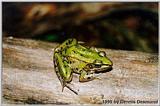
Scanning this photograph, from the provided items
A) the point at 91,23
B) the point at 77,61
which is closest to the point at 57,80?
the point at 77,61

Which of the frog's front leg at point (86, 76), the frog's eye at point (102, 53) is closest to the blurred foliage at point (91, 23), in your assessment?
the frog's eye at point (102, 53)

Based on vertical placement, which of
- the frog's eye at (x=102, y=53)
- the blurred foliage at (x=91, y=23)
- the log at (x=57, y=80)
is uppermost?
the blurred foliage at (x=91, y=23)

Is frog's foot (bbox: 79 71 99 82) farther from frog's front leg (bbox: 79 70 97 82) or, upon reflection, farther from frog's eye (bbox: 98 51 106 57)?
frog's eye (bbox: 98 51 106 57)

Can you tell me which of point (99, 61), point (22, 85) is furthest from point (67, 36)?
point (22, 85)

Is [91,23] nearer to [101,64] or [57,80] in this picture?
[101,64]

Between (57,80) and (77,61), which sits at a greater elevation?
(77,61)

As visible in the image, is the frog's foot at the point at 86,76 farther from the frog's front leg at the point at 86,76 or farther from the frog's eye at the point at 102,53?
the frog's eye at the point at 102,53

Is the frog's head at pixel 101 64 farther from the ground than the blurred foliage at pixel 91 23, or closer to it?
closer to it
